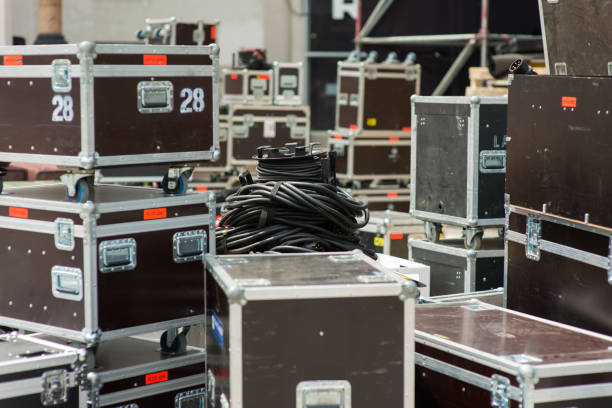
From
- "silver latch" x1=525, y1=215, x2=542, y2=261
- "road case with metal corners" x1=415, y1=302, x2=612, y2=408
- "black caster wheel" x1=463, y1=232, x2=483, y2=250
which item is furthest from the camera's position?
"black caster wheel" x1=463, y1=232, x2=483, y2=250

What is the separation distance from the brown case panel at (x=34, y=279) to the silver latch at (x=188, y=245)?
453mm

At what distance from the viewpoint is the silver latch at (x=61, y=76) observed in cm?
375

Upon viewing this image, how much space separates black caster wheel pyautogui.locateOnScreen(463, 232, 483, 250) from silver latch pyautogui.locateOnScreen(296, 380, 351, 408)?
2643mm

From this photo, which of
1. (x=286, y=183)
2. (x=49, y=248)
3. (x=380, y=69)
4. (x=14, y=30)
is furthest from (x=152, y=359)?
(x=14, y=30)

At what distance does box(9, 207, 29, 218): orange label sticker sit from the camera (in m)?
3.92

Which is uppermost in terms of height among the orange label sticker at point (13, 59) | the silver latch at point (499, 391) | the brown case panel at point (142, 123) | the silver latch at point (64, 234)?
the orange label sticker at point (13, 59)

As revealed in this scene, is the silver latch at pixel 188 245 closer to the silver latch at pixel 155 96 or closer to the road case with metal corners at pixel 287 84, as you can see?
the silver latch at pixel 155 96

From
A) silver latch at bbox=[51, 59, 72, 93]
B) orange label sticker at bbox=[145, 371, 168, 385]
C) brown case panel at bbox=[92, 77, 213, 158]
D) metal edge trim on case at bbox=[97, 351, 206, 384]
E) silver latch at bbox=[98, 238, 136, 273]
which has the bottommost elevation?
orange label sticker at bbox=[145, 371, 168, 385]

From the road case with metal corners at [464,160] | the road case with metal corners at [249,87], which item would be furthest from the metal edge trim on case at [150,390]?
the road case with metal corners at [249,87]

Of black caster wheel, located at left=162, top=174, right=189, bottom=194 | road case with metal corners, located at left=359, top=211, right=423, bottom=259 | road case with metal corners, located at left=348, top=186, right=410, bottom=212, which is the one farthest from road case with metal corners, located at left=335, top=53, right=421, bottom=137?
black caster wheel, located at left=162, top=174, right=189, bottom=194

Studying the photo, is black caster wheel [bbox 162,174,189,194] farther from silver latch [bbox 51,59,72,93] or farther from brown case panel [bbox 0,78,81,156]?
silver latch [bbox 51,59,72,93]

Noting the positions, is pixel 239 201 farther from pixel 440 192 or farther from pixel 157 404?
pixel 440 192

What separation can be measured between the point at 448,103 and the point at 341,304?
277 cm

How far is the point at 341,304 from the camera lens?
3025mm
